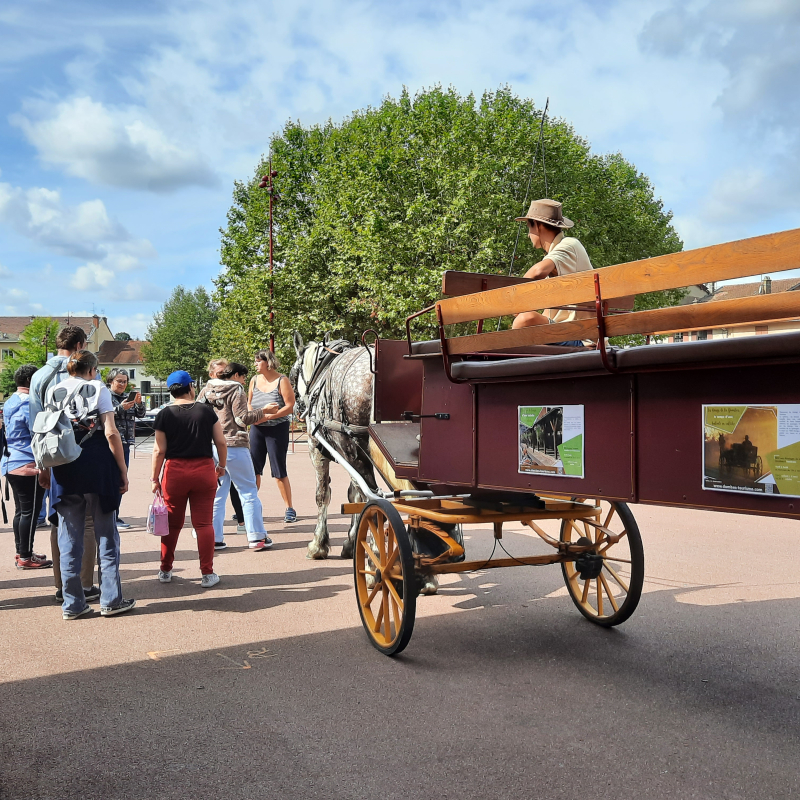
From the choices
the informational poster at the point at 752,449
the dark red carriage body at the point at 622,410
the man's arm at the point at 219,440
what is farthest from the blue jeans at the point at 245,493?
the informational poster at the point at 752,449

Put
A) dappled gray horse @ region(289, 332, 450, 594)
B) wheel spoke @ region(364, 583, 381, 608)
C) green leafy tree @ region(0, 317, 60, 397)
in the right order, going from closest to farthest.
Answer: wheel spoke @ region(364, 583, 381, 608)
dappled gray horse @ region(289, 332, 450, 594)
green leafy tree @ region(0, 317, 60, 397)

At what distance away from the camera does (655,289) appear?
2994mm

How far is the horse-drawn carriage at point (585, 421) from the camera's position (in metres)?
2.64

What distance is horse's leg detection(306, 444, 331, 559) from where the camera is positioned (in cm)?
738

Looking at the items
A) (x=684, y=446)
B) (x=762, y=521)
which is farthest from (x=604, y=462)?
(x=762, y=521)

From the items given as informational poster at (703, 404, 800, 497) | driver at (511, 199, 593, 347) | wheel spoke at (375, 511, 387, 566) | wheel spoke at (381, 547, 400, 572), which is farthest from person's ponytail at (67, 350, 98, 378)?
informational poster at (703, 404, 800, 497)

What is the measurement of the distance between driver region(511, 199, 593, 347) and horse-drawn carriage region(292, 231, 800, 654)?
206 mm

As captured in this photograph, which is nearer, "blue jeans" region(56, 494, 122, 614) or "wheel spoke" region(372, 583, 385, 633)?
"wheel spoke" region(372, 583, 385, 633)

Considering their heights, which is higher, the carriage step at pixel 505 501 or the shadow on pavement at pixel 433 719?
the carriage step at pixel 505 501

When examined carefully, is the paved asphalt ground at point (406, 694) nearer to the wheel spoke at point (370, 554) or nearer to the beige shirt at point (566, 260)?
the wheel spoke at point (370, 554)

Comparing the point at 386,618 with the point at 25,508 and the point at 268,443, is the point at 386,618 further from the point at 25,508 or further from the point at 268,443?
the point at 268,443

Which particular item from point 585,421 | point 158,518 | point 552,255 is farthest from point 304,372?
point 585,421

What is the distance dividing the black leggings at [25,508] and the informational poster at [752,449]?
5.91 m

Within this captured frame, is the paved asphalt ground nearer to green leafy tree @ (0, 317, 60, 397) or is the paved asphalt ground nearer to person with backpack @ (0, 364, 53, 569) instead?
person with backpack @ (0, 364, 53, 569)
